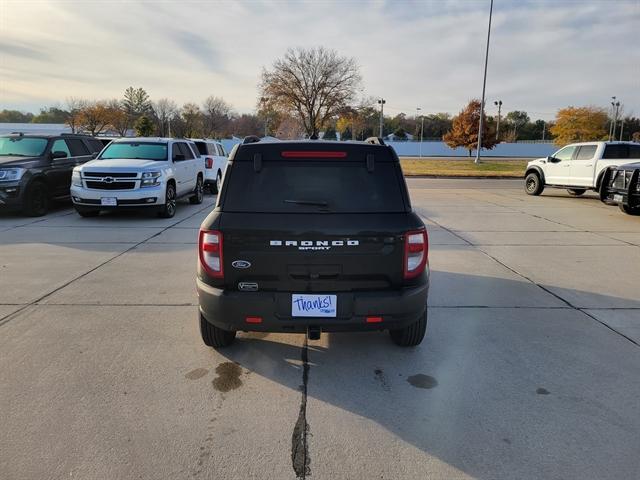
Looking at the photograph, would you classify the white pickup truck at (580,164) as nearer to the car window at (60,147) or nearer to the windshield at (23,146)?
the car window at (60,147)

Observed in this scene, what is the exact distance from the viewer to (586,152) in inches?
618

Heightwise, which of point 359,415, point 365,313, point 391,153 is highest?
point 391,153

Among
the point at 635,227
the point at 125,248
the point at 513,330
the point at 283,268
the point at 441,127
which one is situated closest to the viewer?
the point at 283,268

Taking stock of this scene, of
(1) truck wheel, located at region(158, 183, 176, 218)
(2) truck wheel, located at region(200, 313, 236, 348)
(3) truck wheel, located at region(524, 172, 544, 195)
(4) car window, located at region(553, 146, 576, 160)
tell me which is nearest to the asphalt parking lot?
(2) truck wheel, located at region(200, 313, 236, 348)

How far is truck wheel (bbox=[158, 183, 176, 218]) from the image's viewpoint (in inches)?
437

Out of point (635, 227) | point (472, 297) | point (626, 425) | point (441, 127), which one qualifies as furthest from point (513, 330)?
point (441, 127)

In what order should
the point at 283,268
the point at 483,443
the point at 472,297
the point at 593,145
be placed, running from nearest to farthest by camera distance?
the point at 483,443, the point at 283,268, the point at 472,297, the point at 593,145

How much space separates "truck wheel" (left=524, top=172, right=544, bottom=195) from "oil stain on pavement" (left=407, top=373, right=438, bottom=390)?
1608cm

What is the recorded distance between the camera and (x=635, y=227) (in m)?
10.7

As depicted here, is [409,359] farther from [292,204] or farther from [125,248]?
[125,248]

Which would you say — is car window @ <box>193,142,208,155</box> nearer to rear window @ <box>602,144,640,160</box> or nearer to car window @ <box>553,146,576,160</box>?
car window @ <box>553,146,576,160</box>

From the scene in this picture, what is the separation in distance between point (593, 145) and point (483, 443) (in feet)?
51.3

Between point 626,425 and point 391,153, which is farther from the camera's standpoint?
point 391,153

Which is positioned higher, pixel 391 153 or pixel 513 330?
pixel 391 153
